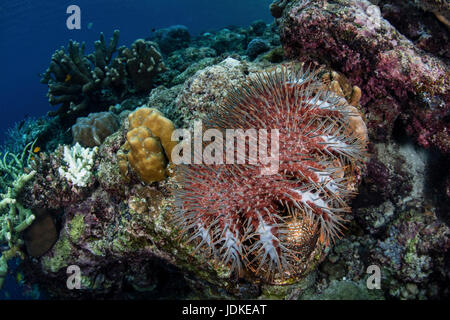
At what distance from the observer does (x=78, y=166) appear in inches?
163

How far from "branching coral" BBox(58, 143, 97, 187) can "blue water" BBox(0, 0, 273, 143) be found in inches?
1006

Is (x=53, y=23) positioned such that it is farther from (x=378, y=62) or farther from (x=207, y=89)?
(x=378, y=62)

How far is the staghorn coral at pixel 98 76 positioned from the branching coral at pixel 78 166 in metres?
3.28

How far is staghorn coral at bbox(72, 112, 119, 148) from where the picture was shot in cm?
505

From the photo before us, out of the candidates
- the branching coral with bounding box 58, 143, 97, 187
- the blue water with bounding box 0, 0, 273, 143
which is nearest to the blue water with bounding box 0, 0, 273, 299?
the blue water with bounding box 0, 0, 273, 143

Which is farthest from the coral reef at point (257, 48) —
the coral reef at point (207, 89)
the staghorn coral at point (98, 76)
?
the staghorn coral at point (98, 76)

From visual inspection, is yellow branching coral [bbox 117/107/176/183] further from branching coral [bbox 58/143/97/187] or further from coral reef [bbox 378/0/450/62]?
coral reef [bbox 378/0/450/62]

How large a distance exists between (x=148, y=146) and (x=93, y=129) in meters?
2.65

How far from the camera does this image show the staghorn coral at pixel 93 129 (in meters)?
5.05

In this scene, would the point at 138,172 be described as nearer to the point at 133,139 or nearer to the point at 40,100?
the point at 133,139

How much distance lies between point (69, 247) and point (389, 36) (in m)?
5.64

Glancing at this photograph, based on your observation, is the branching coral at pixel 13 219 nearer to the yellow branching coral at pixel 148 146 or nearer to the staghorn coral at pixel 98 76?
the yellow branching coral at pixel 148 146

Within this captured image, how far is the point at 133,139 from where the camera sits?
3072 mm
